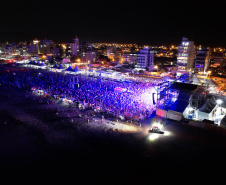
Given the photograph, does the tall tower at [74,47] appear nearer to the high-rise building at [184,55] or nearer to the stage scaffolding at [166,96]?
the high-rise building at [184,55]

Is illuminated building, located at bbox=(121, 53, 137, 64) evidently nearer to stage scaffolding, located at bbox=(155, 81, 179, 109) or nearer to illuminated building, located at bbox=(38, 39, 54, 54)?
stage scaffolding, located at bbox=(155, 81, 179, 109)

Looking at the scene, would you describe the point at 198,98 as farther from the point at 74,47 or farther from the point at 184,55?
the point at 74,47

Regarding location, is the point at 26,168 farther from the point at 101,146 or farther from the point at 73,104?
the point at 73,104

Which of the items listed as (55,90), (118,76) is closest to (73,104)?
(55,90)

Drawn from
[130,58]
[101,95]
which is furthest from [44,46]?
[101,95]

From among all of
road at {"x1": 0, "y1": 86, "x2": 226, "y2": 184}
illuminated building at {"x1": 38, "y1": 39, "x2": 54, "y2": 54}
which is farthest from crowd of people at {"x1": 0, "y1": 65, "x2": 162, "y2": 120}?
illuminated building at {"x1": 38, "y1": 39, "x2": 54, "y2": 54}
